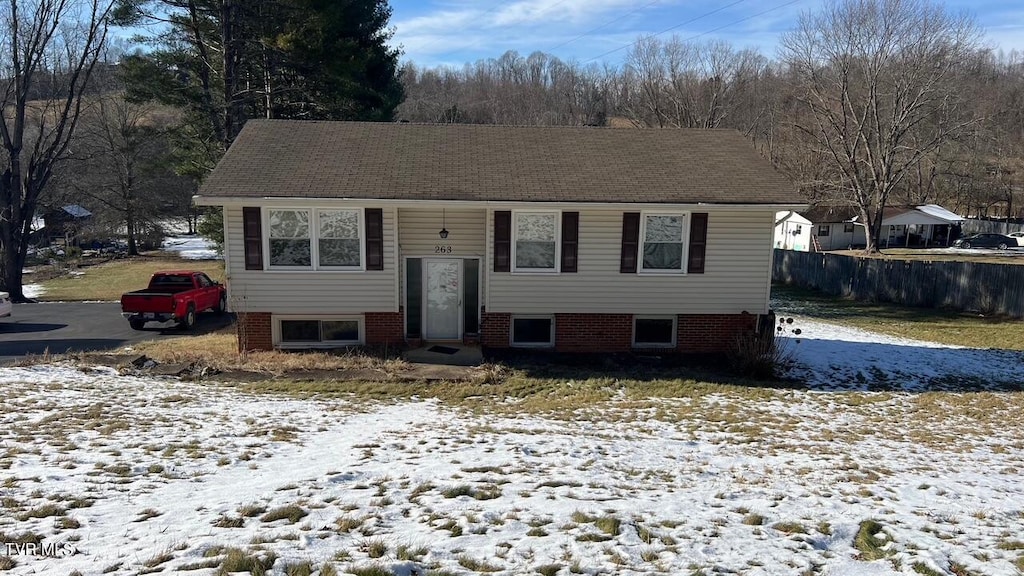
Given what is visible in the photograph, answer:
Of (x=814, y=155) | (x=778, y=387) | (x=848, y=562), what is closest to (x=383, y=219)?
(x=778, y=387)

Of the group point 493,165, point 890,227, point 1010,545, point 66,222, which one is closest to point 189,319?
point 493,165

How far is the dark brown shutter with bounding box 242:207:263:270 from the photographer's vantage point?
1174 centimetres

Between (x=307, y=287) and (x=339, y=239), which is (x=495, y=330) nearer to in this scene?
(x=339, y=239)

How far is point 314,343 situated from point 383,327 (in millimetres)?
1552

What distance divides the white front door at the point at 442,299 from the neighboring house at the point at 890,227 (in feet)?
150

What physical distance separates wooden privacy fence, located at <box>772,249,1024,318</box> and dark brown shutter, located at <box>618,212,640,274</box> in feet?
51.8

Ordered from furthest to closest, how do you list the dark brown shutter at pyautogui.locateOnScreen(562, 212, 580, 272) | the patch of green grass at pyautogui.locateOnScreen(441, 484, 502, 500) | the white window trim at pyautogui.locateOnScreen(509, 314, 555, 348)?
the white window trim at pyautogui.locateOnScreen(509, 314, 555, 348), the dark brown shutter at pyautogui.locateOnScreen(562, 212, 580, 272), the patch of green grass at pyautogui.locateOnScreen(441, 484, 502, 500)

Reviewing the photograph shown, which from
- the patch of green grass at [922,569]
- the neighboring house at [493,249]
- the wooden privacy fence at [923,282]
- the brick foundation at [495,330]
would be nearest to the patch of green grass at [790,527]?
the patch of green grass at [922,569]

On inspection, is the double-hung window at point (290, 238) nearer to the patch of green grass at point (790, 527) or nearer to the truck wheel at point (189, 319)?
the truck wheel at point (189, 319)

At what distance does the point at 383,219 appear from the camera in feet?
39.6

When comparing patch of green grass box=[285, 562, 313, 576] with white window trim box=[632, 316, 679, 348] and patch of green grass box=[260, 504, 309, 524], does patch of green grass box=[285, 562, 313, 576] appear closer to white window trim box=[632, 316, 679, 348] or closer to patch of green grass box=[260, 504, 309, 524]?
patch of green grass box=[260, 504, 309, 524]

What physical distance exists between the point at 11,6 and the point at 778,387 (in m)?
31.0

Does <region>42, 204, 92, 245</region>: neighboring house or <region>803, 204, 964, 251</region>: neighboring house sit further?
<region>803, 204, 964, 251</region>: neighboring house

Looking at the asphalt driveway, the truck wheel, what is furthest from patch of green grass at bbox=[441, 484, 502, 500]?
the truck wheel
